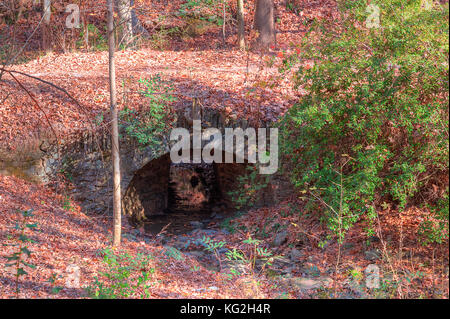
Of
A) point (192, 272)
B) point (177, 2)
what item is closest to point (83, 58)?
point (177, 2)

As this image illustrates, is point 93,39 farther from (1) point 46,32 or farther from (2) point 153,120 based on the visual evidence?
(2) point 153,120

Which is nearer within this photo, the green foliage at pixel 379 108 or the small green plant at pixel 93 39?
the green foliage at pixel 379 108

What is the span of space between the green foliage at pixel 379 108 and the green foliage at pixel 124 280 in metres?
2.93

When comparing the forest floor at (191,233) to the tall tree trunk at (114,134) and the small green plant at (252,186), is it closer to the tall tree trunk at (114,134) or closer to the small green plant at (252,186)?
the small green plant at (252,186)

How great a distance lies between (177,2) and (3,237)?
12.3 meters

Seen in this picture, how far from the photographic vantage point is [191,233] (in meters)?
10.8

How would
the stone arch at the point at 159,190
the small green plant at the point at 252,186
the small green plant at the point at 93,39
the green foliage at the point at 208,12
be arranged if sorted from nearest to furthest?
the small green plant at the point at 252,186 → the stone arch at the point at 159,190 → the small green plant at the point at 93,39 → the green foliage at the point at 208,12

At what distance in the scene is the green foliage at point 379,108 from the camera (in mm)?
6562

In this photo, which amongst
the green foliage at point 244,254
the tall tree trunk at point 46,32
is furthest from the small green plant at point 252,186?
the tall tree trunk at point 46,32

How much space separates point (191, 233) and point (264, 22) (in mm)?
7304

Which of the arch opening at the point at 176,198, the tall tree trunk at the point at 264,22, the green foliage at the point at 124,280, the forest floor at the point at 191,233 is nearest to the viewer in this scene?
the green foliage at the point at 124,280

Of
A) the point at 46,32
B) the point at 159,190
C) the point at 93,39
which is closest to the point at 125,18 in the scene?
the point at 46,32

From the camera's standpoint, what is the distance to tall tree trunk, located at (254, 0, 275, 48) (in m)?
14.5

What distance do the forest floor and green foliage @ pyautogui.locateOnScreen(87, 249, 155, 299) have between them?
15 cm
